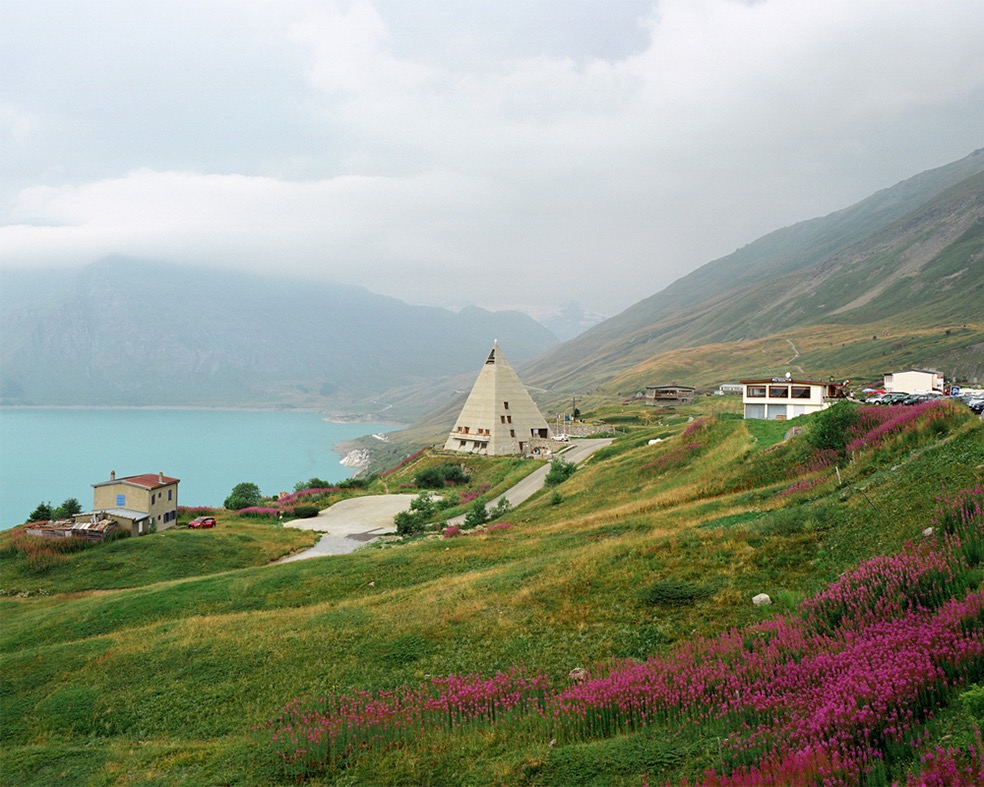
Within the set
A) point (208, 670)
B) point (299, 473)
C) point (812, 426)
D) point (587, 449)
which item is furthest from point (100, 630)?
point (299, 473)

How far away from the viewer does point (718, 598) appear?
1263 centimetres

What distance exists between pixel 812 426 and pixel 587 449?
1554 inches

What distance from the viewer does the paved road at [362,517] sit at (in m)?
40.4

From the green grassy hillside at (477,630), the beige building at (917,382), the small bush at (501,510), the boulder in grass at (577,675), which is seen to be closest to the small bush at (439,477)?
the small bush at (501,510)

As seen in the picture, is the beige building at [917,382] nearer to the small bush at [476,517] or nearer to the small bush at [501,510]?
the small bush at [501,510]

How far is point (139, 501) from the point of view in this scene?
4419cm

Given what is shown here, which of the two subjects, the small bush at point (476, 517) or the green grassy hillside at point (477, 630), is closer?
the green grassy hillside at point (477, 630)

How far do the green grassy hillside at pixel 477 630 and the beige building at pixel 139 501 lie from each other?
13992mm

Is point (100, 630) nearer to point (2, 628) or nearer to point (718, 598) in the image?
point (2, 628)

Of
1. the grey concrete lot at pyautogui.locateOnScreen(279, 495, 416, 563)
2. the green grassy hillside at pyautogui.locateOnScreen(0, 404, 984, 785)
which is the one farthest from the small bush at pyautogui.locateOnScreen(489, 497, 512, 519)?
the green grassy hillside at pyautogui.locateOnScreen(0, 404, 984, 785)

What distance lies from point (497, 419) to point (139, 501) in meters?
40.2

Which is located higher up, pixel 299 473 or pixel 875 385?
pixel 875 385

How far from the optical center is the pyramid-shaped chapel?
2894 inches

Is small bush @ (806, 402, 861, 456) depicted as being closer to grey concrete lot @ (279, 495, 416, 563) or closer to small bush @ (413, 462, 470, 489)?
grey concrete lot @ (279, 495, 416, 563)
